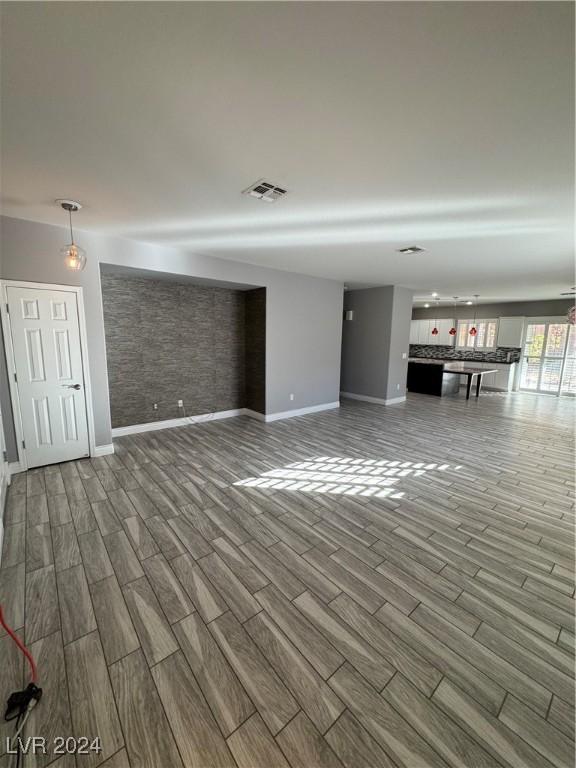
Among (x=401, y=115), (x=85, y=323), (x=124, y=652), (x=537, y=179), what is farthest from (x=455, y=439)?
(x=85, y=323)

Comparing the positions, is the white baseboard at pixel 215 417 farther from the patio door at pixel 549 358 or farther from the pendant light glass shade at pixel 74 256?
the patio door at pixel 549 358

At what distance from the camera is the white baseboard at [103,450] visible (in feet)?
13.0

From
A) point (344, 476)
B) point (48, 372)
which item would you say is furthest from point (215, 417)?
point (344, 476)

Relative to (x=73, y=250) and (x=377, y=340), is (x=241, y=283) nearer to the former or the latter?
(x=73, y=250)

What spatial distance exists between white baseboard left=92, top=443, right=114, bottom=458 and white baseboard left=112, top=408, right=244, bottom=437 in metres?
0.73

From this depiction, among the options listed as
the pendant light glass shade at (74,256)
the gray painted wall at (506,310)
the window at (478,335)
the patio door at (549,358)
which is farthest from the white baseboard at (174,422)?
the patio door at (549,358)

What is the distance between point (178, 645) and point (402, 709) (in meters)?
1.11

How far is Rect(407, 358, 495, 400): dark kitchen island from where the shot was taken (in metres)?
8.17

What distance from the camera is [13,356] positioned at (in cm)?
331

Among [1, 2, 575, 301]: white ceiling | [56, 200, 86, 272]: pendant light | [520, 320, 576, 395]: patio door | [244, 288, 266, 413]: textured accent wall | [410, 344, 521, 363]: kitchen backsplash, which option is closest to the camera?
[1, 2, 575, 301]: white ceiling

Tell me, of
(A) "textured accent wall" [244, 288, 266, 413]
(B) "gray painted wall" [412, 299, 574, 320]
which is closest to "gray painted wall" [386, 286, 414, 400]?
(A) "textured accent wall" [244, 288, 266, 413]

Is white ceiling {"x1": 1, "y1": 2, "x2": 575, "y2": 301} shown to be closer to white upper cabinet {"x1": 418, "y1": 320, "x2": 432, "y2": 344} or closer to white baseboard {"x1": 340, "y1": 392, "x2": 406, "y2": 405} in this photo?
white baseboard {"x1": 340, "y1": 392, "x2": 406, "y2": 405}

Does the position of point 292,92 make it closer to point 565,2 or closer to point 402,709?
point 565,2

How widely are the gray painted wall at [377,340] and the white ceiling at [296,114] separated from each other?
375cm
